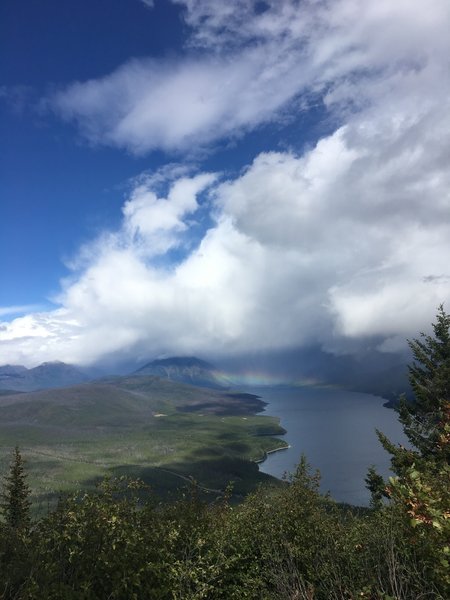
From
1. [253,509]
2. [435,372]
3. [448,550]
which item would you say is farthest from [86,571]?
[435,372]

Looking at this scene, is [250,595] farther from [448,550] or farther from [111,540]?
[448,550]

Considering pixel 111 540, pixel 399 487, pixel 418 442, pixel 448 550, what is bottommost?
pixel 418 442

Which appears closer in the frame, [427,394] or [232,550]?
[232,550]

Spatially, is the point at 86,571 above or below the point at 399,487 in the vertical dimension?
below

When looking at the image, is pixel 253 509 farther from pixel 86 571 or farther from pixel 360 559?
pixel 86 571

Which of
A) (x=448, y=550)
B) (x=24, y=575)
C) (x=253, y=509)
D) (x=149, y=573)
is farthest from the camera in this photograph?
(x=253, y=509)

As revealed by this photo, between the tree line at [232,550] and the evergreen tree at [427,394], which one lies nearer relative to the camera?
the tree line at [232,550]

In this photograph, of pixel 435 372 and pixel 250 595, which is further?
pixel 435 372

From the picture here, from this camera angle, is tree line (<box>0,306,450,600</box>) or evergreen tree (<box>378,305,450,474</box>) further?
evergreen tree (<box>378,305,450,474</box>)

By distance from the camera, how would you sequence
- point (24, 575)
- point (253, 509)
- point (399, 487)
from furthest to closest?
1. point (253, 509)
2. point (24, 575)
3. point (399, 487)
